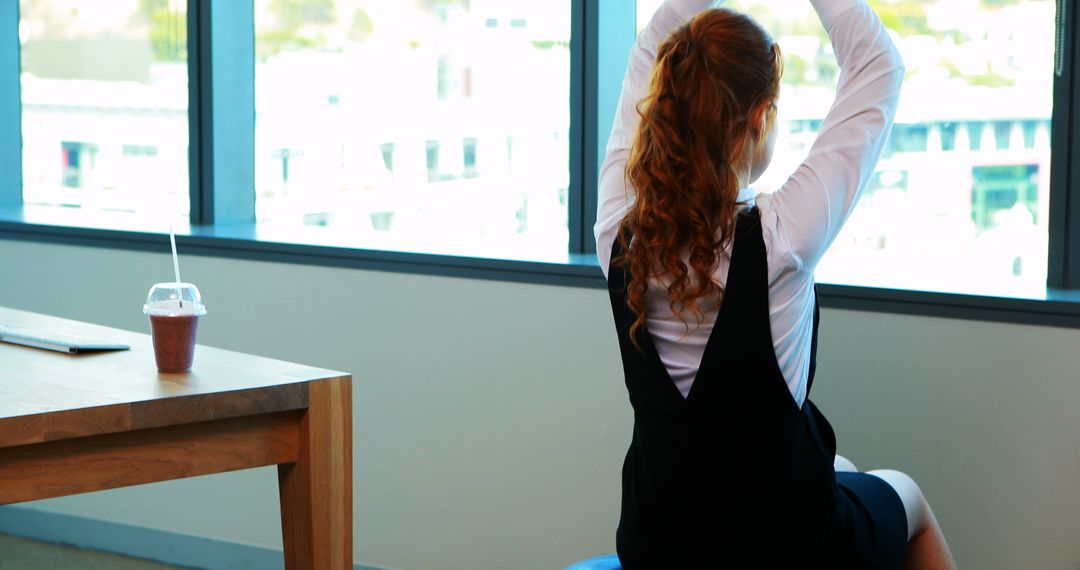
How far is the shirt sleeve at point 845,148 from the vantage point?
148 centimetres

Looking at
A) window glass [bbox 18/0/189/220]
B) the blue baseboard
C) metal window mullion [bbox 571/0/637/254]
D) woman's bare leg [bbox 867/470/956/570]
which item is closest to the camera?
woman's bare leg [bbox 867/470/956/570]

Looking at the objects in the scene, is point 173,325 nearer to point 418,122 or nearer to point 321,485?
point 321,485

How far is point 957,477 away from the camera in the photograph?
7.51 feet

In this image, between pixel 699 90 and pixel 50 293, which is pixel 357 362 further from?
pixel 699 90

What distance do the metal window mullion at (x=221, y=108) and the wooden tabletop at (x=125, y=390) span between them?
1.28 metres

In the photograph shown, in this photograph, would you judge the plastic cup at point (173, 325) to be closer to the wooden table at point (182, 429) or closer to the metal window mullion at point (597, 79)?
the wooden table at point (182, 429)

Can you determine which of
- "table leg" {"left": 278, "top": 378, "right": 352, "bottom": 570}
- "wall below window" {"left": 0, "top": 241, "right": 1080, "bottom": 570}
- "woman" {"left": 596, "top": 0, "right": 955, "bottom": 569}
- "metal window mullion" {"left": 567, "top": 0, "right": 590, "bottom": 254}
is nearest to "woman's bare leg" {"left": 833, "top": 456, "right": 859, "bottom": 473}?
"woman" {"left": 596, "top": 0, "right": 955, "bottom": 569}

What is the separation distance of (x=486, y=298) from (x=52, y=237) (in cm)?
130

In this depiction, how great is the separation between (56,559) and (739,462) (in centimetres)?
229

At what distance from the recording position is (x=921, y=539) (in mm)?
1716

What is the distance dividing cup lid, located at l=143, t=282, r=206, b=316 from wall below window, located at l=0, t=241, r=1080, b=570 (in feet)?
3.25

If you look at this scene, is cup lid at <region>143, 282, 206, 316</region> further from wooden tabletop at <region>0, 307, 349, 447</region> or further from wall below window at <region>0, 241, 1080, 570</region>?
wall below window at <region>0, 241, 1080, 570</region>

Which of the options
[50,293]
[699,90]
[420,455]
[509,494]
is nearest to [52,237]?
[50,293]

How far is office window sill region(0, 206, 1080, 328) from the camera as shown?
222cm
